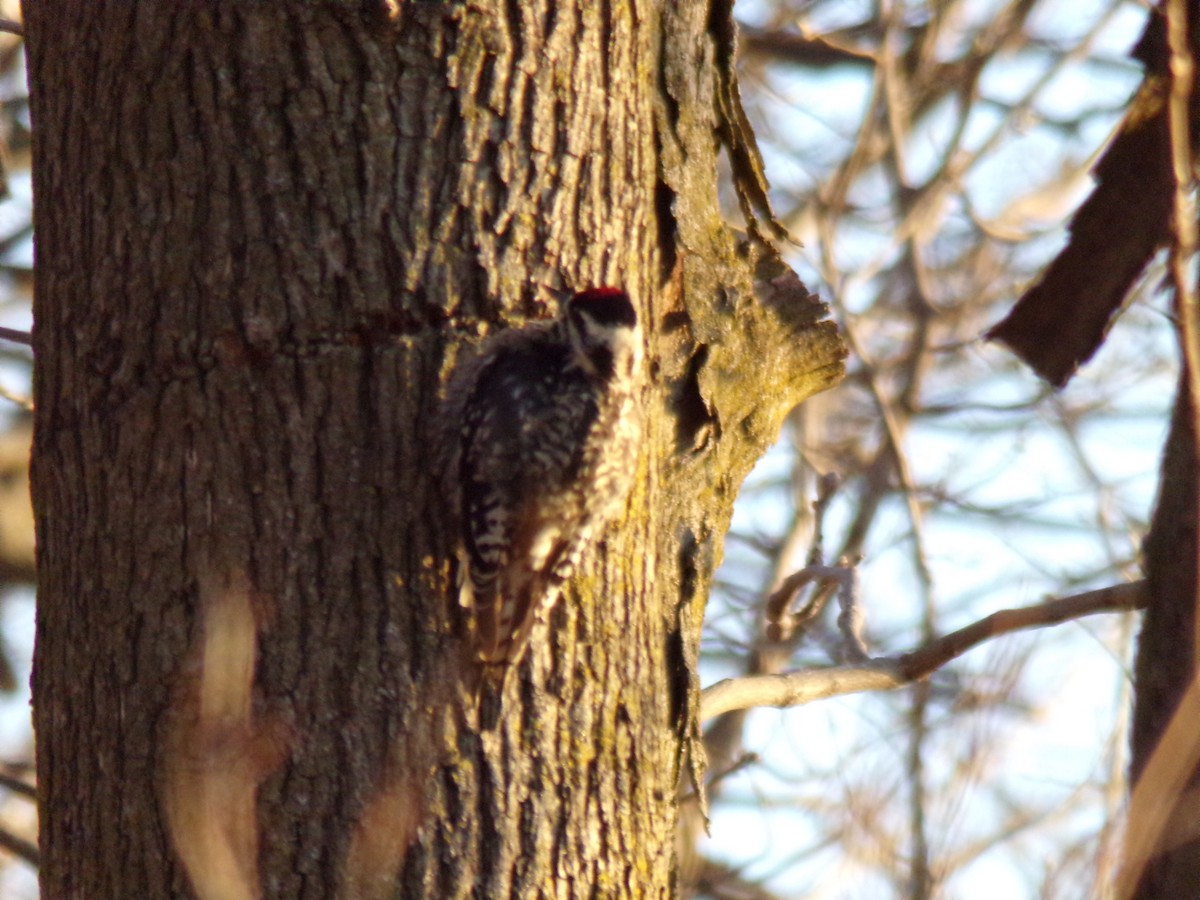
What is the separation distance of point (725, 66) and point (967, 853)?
1.99 meters

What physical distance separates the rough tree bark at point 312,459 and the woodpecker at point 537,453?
67 mm

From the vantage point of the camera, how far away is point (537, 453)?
11.2ft

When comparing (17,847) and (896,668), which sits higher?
(896,668)

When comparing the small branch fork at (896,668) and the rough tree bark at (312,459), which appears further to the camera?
the small branch fork at (896,668)

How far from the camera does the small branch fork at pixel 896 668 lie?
3.26 metres

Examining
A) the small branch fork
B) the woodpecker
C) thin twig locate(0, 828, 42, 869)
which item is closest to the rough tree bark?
the woodpecker

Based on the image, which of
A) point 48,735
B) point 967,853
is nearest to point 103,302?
point 48,735

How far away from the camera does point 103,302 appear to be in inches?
114

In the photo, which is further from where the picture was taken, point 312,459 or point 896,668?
point 896,668

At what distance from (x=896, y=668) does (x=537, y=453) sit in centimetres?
103

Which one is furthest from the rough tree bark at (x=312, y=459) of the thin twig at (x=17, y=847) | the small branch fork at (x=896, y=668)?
the thin twig at (x=17, y=847)

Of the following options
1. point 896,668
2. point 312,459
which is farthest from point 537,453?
point 896,668

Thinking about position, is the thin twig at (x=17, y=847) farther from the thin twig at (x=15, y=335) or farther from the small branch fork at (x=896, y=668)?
the small branch fork at (x=896, y=668)

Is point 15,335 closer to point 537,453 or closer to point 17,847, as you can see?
point 537,453
